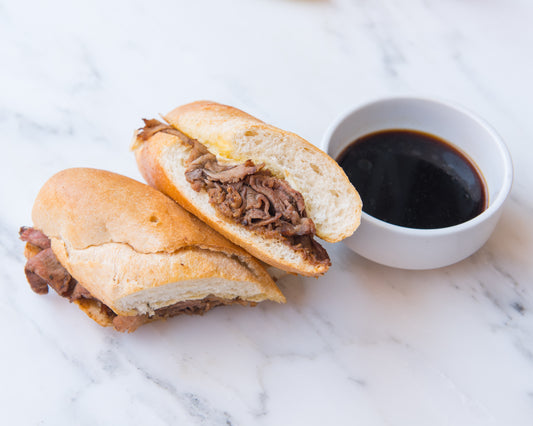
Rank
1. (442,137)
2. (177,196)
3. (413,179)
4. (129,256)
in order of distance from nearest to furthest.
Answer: (129,256), (177,196), (413,179), (442,137)

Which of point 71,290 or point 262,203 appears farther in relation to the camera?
point 71,290

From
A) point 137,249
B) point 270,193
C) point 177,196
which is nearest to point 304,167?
point 270,193

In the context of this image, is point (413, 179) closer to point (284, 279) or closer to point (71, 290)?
point (284, 279)

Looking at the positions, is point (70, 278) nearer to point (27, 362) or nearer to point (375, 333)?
point (27, 362)

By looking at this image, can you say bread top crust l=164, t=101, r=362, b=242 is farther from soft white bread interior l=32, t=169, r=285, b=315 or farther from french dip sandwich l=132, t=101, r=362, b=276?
soft white bread interior l=32, t=169, r=285, b=315

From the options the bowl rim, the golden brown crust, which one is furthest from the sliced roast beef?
the bowl rim

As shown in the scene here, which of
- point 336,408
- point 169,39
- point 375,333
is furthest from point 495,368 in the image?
point 169,39

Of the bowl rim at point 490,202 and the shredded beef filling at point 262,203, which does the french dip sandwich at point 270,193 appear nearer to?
the shredded beef filling at point 262,203

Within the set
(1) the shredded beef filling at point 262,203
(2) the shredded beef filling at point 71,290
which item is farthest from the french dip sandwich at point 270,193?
(2) the shredded beef filling at point 71,290
